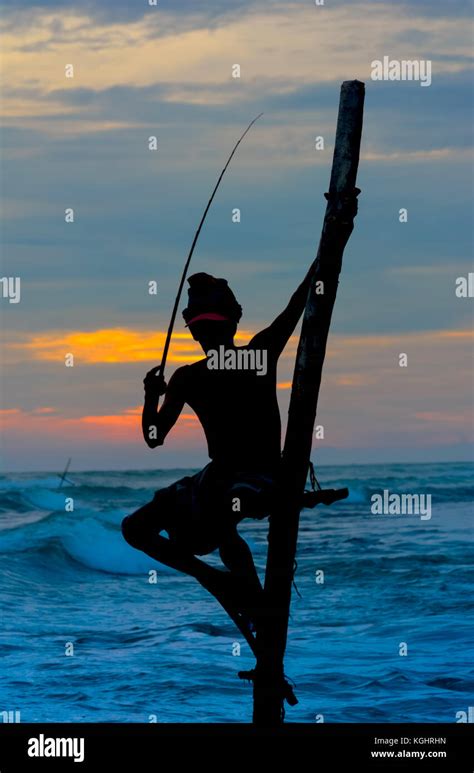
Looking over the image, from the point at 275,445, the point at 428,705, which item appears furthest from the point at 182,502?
the point at 428,705

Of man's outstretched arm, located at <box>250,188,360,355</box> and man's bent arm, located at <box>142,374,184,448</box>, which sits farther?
man's outstretched arm, located at <box>250,188,360,355</box>

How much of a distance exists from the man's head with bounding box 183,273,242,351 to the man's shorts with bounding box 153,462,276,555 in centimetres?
70

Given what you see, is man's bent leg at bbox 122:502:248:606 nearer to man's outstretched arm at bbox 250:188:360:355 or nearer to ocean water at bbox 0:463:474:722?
man's outstretched arm at bbox 250:188:360:355

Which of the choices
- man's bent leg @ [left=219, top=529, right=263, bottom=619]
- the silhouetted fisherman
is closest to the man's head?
the silhouetted fisherman

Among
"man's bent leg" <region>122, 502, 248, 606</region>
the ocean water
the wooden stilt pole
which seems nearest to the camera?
"man's bent leg" <region>122, 502, 248, 606</region>

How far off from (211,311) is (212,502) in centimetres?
105

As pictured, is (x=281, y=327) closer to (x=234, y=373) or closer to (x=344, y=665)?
(x=234, y=373)

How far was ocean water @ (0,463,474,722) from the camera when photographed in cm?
1207

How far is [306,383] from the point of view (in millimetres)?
6453

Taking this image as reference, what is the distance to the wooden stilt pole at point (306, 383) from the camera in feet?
21.0

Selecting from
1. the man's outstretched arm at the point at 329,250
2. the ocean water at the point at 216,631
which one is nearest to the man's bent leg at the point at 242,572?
the man's outstretched arm at the point at 329,250

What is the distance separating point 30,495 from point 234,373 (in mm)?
38150

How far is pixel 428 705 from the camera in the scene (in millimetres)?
11867

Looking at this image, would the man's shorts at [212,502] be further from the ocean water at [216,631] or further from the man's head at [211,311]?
the ocean water at [216,631]
